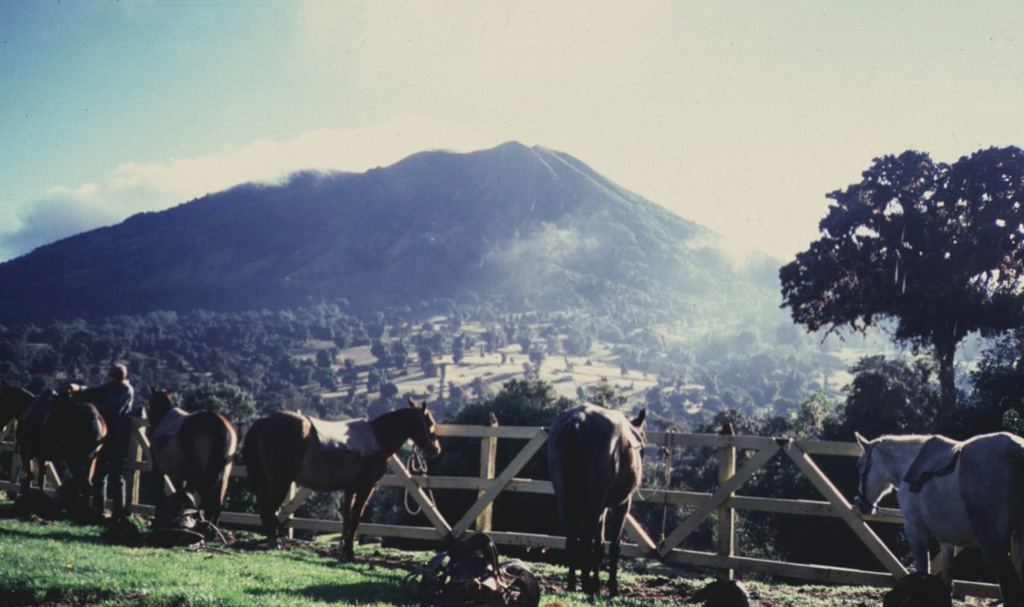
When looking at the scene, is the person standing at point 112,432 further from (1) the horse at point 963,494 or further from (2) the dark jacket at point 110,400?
(1) the horse at point 963,494

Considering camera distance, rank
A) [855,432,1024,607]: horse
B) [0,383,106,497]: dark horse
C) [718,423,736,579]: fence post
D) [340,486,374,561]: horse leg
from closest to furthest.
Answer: [855,432,1024,607]: horse, [718,423,736,579]: fence post, [340,486,374,561]: horse leg, [0,383,106,497]: dark horse

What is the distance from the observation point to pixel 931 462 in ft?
23.7

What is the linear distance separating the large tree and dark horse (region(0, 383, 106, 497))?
2877 cm

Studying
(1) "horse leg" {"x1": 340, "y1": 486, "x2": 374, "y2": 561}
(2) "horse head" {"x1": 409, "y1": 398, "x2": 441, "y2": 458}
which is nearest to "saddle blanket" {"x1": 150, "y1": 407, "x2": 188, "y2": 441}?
(1) "horse leg" {"x1": 340, "y1": 486, "x2": 374, "y2": 561}

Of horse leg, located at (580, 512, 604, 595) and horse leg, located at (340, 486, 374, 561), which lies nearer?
horse leg, located at (580, 512, 604, 595)

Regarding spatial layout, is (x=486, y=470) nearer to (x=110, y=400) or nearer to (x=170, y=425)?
(x=170, y=425)

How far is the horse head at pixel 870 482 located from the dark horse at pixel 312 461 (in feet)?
21.1

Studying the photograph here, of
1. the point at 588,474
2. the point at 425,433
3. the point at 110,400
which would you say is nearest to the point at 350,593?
the point at 588,474

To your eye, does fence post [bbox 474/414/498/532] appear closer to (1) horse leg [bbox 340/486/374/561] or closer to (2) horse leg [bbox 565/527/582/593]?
(1) horse leg [bbox 340/486/374/561]

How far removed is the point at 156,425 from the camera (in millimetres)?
11938

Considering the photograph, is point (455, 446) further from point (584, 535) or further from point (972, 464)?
point (972, 464)

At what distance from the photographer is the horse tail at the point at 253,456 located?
10.0 m

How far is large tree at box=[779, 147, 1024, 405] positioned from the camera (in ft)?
98.2

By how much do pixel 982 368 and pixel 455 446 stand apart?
59.9 ft
